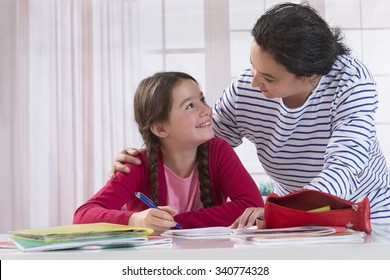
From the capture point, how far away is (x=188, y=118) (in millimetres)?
1722

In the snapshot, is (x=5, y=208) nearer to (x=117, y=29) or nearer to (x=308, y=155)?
(x=117, y=29)

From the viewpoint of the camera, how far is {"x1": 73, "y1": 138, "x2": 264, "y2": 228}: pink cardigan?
1.52 meters

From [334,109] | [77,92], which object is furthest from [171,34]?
[334,109]

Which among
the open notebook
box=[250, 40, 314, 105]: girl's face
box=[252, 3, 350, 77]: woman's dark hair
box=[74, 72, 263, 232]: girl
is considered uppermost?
box=[252, 3, 350, 77]: woman's dark hair

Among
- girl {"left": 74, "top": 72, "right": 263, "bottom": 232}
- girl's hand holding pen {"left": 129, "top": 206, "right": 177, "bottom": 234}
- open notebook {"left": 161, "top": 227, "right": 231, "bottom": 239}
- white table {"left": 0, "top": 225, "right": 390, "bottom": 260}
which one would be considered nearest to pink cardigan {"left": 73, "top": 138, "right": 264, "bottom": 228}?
girl {"left": 74, "top": 72, "right": 263, "bottom": 232}

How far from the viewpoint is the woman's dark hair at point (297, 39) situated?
1.44 m

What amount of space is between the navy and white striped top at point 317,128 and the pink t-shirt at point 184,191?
207 mm

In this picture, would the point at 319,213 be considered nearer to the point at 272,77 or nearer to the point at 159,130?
the point at 272,77

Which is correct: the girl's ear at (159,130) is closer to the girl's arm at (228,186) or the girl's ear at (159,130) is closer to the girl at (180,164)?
the girl at (180,164)

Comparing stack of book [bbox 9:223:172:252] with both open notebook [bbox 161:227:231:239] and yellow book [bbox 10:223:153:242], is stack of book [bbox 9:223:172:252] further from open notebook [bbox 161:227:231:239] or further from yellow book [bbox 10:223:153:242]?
open notebook [bbox 161:227:231:239]

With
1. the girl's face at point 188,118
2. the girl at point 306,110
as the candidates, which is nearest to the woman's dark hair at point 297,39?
the girl at point 306,110

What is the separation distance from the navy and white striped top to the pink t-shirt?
0.21m

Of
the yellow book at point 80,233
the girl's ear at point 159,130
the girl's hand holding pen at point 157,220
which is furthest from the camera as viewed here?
the girl's ear at point 159,130

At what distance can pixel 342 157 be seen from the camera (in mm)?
1322
